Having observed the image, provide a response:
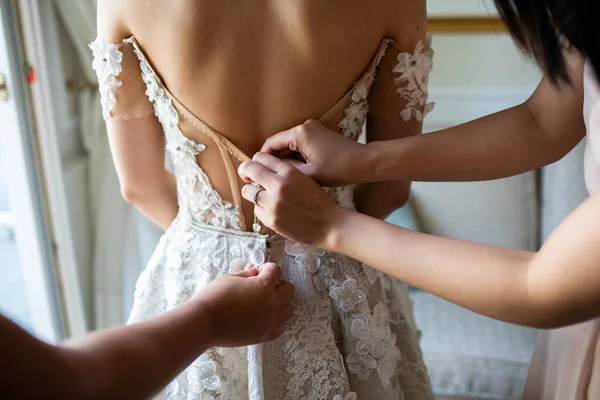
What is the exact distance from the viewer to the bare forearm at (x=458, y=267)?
577 millimetres

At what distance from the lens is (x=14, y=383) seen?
1.50 ft

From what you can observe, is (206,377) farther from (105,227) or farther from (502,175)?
(105,227)

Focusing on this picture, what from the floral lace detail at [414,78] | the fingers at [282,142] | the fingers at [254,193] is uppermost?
the floral lace detail at [414,78]

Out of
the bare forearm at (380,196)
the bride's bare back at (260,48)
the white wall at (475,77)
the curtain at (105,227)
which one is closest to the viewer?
the bride's bare back at (260,48)

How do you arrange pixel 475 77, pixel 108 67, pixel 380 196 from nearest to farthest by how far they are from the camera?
pixel 108 67, pixel 380 196, pixel 475 77

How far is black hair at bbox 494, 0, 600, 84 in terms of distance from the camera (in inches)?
21.1

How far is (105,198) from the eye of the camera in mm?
1803

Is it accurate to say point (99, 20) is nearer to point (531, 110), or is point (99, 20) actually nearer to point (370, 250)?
point (370, 250)

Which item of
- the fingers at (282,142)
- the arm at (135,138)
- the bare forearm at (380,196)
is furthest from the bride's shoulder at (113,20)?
the bare forearm at (380,196)

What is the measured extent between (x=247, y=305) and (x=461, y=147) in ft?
1.26

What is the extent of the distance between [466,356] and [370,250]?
1.09 meters

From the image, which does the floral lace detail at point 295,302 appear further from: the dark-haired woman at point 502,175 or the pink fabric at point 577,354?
the pink fabric at point 577,354

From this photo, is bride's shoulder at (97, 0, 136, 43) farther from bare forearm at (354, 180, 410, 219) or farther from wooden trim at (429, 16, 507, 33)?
wooden trim at (429, 16, 507, 33)

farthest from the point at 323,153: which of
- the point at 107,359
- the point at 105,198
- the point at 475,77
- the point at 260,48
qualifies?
the point at 475,77
